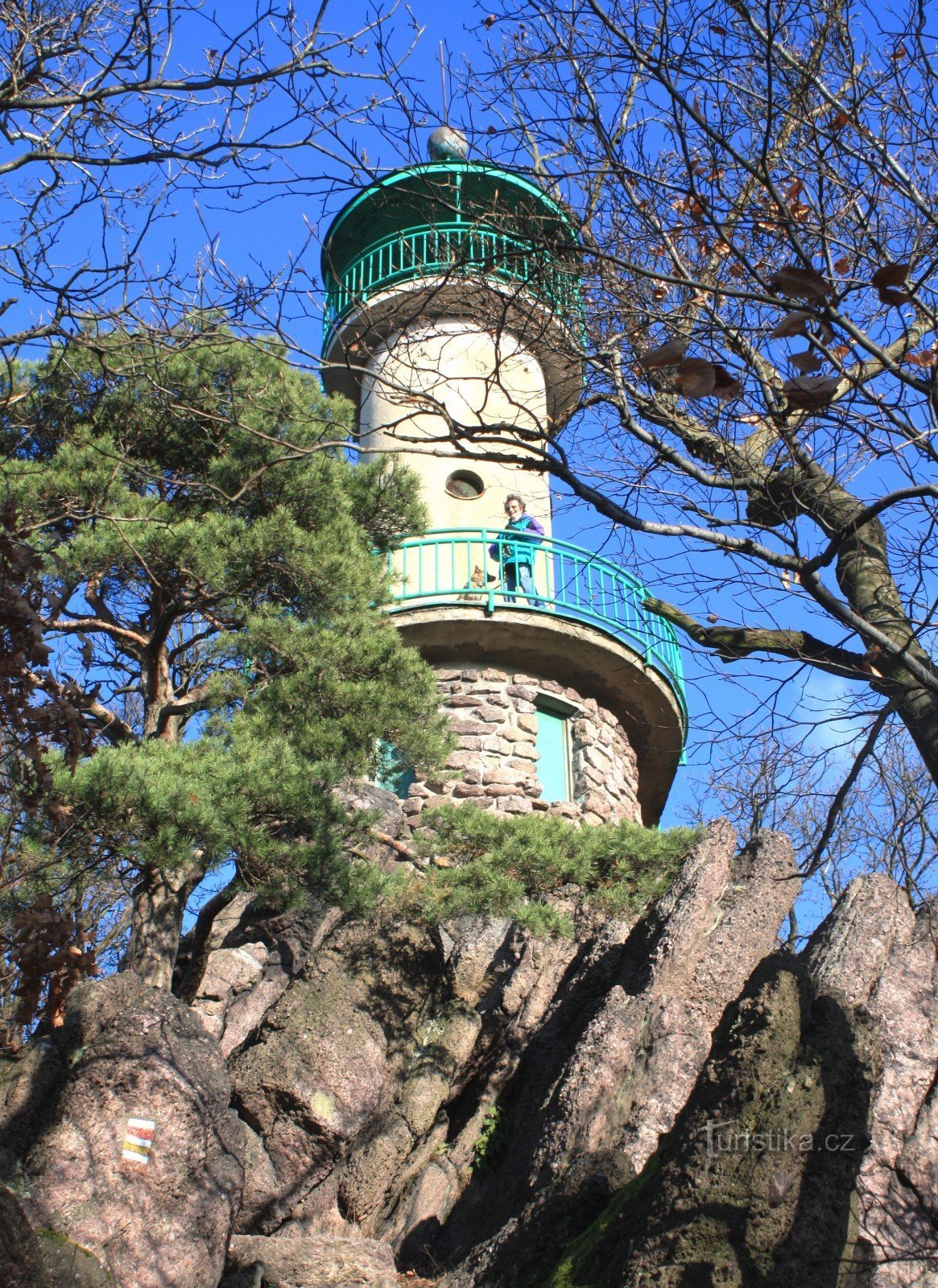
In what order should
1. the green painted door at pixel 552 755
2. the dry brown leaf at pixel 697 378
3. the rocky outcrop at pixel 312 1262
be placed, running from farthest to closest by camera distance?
the green painted door at pixel 552 755
the rocky outcrop at pixel 312 1262
the dry brown leaf at pixel 697 378

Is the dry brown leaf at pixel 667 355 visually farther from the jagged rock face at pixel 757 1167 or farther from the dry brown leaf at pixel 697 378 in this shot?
the jagged rock face at pixel 757 1167

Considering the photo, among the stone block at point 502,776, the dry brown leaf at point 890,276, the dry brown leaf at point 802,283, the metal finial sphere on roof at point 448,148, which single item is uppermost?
the stone block at point 502,776

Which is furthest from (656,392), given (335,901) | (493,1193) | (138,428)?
(138,428)

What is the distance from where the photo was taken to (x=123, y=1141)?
538cm

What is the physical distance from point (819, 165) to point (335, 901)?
180 inches

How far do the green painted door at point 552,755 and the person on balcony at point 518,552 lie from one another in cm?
112

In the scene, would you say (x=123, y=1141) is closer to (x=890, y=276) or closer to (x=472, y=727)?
(x=890, y=276)

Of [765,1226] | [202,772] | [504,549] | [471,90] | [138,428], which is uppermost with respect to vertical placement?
[504,549]

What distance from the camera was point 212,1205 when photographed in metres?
5.39

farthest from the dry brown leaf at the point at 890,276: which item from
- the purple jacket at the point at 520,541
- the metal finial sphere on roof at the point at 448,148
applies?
the purple jacket at the point at 520,541

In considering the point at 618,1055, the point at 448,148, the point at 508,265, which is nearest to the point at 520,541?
the point at 618,1055

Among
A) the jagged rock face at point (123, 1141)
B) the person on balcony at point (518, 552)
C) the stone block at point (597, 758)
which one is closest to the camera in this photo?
the jagged rock face at point (123, 1141)

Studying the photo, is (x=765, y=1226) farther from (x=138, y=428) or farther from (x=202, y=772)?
(x=138, y=428)

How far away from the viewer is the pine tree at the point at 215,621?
6.58 metres
